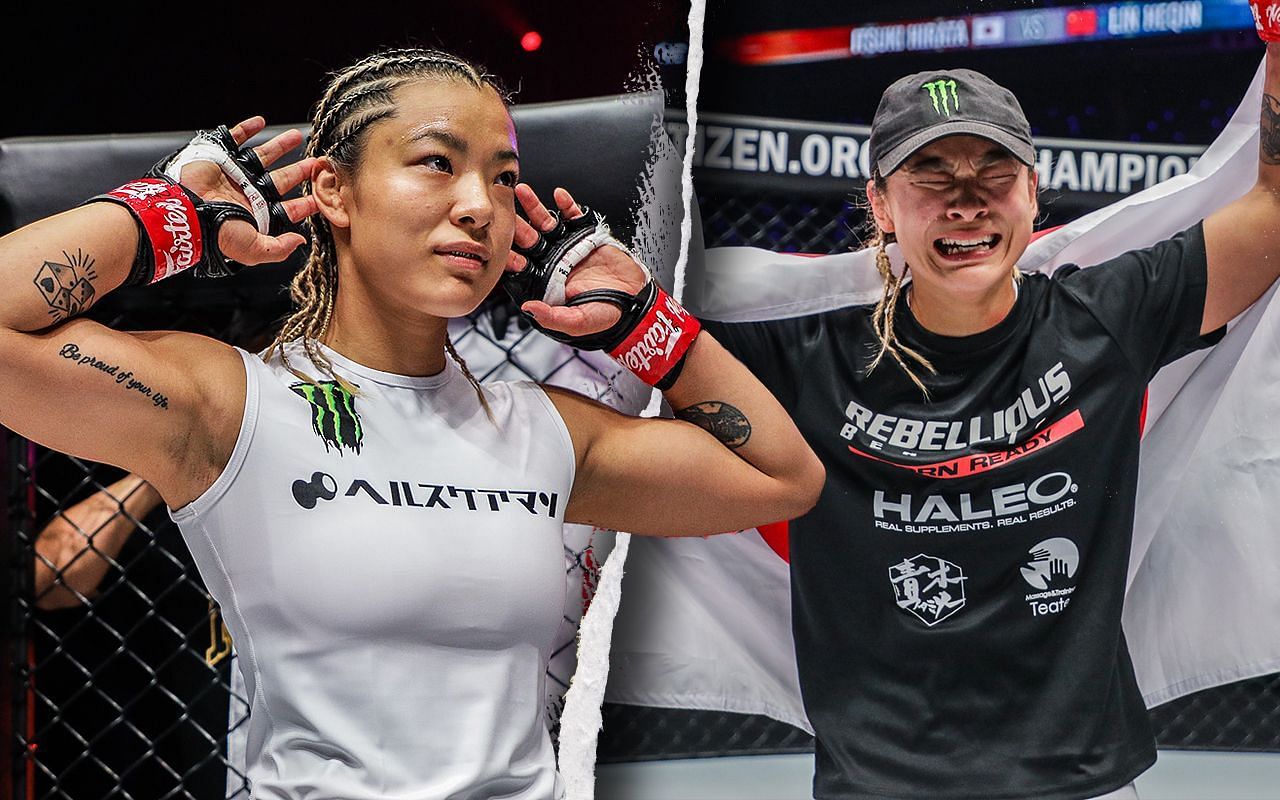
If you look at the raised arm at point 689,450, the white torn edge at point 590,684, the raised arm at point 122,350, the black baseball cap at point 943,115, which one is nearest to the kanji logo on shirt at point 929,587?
the raised arm at point 689,450

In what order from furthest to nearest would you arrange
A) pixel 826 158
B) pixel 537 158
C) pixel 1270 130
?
pixel 537 158 < pixel 826 158 < pixel 1270 130

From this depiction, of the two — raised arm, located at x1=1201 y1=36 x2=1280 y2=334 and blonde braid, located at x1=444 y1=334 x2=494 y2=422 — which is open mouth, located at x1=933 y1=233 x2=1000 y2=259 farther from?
blonde braid, located at x1=444 y1=334 x2=494 y2=422

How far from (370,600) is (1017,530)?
69cm

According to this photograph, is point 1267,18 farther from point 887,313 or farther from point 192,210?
point 192,210

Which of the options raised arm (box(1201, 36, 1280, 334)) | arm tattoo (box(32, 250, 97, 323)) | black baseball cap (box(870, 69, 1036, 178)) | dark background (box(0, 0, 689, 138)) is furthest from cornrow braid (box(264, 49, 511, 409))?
dark background (box(0, 0, 689, 138))

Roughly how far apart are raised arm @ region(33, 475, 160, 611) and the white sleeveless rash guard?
667 mm

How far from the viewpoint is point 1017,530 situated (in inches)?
51.9

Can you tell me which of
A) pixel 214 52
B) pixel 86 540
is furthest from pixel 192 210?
pixel 214 52

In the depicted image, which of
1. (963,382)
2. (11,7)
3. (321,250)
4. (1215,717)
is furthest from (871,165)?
(11,7)

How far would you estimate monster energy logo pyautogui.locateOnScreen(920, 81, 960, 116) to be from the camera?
1293 millimetres

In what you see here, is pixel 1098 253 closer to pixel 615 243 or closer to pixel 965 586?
pixel 965 586

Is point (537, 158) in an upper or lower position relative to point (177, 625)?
upper

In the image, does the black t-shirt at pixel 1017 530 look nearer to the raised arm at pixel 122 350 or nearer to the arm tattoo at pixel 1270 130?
the arm tattoo at pixel 1270 130

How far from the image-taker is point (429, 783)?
1.10 metres
